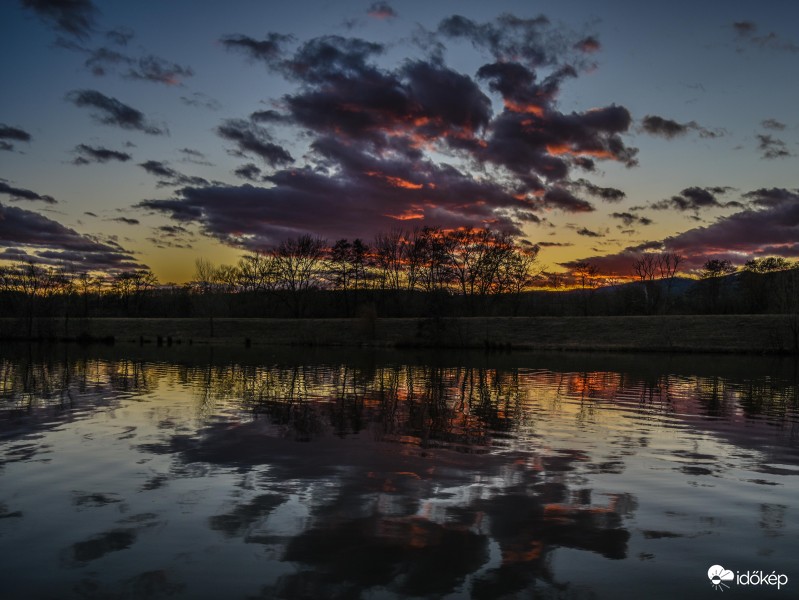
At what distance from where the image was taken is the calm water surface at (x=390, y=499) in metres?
6.63

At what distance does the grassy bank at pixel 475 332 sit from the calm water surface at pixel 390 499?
48.5 metres

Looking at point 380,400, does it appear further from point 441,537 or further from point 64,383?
point 64,383

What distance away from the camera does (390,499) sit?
966 cm

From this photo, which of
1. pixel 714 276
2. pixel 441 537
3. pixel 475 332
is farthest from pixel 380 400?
pixel 714 276

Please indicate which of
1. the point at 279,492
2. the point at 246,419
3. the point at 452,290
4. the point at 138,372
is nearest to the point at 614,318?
the point at 452,290

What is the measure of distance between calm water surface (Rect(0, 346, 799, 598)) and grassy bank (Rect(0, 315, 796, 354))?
48.5m

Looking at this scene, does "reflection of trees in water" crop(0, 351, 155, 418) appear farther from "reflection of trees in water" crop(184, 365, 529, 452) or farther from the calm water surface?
"reflection of trees in water" crop(184, 365, 529, 452)

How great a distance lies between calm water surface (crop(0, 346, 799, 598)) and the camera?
663 cm

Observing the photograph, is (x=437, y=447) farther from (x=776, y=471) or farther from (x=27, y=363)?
(x=27, y=363)

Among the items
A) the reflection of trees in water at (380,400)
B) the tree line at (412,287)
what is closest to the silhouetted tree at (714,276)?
the tree line at (412,287)

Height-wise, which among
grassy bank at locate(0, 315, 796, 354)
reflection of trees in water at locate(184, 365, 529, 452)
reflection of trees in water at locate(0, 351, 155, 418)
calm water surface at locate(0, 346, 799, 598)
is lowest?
reflection of trees in water at locate(0, 351, 155, 418)

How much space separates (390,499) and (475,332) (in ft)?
225

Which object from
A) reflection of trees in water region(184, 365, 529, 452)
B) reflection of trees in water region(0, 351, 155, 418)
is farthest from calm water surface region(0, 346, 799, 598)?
reflection of trees in water region(0, 351, 155, 418)

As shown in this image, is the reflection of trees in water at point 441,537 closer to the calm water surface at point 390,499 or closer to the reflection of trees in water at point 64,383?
the calm water surface at point 390,499
